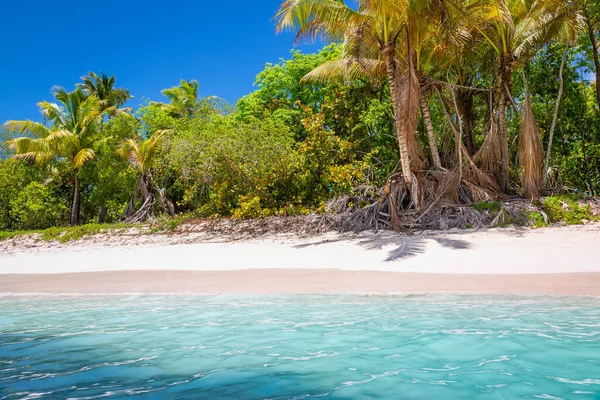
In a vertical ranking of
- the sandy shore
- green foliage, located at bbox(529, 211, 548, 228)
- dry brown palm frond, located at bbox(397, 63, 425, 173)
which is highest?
dry brown palm frond, located at bbox(397, 63, 425, 173)

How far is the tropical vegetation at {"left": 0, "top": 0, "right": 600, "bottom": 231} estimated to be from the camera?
11.3m

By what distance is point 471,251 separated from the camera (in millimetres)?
7723

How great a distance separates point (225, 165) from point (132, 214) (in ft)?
26.1

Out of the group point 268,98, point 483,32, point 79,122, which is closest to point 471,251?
point 483,32

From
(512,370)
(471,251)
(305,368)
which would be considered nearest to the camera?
(512,370)

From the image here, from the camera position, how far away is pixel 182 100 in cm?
2878

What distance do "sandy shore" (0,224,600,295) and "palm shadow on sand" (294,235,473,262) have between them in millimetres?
19

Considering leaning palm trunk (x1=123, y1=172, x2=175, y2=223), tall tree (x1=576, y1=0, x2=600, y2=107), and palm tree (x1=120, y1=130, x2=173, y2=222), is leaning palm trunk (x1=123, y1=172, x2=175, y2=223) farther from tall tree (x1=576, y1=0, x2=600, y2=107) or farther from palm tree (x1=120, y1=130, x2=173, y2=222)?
tall tree (x1=576, y1=0, x2=600, y2=107)

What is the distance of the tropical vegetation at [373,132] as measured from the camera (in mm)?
11274

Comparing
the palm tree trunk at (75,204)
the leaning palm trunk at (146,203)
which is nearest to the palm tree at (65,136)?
the palm tree trunk at (75,204)

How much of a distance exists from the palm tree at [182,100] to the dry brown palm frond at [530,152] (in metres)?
21.1

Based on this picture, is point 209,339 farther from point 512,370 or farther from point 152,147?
point 152,147

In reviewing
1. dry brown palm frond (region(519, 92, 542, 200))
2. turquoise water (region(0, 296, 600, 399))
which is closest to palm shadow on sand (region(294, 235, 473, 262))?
turquoise water (region(0, 296, 600, 399))

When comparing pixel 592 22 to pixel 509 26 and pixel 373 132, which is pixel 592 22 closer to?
pixel 509 26
